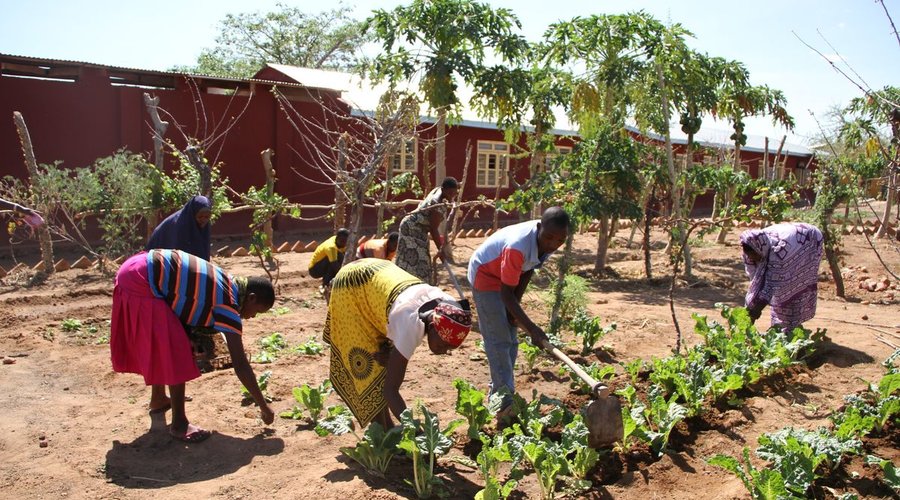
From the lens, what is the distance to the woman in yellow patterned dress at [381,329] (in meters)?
3.33

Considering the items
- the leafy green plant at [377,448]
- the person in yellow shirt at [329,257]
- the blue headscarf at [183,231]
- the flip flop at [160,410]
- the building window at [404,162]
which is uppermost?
the building window at [404,162]

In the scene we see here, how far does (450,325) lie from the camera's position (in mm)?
3252

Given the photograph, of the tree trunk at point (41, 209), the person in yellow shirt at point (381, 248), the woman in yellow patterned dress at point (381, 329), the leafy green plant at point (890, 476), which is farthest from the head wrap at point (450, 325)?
the tree trunk at point (41, 209)

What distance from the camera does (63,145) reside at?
12.4 m

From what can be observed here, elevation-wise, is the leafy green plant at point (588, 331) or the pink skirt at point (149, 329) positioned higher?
the pink skirt at point (149, 329)

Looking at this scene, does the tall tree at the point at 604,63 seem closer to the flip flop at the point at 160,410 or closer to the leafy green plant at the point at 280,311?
the leafy green plant at the point at 280,311

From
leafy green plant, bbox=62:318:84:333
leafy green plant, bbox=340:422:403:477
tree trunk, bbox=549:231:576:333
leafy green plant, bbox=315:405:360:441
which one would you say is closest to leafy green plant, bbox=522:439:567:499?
leafy green plant, bbox=340:422:403:477

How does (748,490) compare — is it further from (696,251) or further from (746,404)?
(696,251)

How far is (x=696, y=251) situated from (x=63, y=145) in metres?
11.8

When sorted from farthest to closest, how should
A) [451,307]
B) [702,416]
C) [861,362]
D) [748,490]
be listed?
[861,362] < [702,416] < [748,490] < [451,307]

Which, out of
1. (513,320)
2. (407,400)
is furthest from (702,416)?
(407,400)

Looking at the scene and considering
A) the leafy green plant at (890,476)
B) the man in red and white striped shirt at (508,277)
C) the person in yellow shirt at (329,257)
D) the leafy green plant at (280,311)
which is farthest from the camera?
the leafy green plant at (280,311)

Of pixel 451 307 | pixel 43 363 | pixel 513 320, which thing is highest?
pixel 451 307

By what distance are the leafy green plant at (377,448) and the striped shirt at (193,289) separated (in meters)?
0.97
